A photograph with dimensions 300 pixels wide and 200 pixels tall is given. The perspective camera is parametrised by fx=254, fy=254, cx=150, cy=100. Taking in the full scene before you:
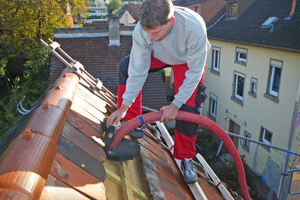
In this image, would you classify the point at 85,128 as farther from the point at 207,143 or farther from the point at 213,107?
the point at 213,107

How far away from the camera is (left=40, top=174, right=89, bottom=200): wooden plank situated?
128 centimetres

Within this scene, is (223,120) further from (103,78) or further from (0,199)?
(0,199)

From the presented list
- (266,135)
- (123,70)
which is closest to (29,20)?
(266,135)

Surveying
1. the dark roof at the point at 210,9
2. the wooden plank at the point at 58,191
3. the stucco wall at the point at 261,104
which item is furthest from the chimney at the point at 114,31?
the wooden plank at the point at 58,191

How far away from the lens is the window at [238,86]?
1189 centimetres

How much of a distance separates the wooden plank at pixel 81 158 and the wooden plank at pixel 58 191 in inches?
10.8

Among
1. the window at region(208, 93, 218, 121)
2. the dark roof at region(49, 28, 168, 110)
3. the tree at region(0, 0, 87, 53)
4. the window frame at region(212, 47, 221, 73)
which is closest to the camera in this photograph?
the dark roof at region(49, 28, 168, 110)

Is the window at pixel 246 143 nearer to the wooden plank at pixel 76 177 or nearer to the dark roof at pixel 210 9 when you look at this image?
the dark roof at pixel 210 9

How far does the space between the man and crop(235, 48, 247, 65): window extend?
9824mm

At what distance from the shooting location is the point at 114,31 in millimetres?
11055

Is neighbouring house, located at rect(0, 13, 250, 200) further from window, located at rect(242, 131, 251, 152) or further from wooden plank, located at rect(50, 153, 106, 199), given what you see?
window, located at rect(242, 131, 251, 152)

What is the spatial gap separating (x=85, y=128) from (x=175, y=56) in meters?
1.02

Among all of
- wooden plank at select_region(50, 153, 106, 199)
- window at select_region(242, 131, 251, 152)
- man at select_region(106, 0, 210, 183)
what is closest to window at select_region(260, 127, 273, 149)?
window at select_region(242, 131, 251, 152)

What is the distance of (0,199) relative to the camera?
100 cm
